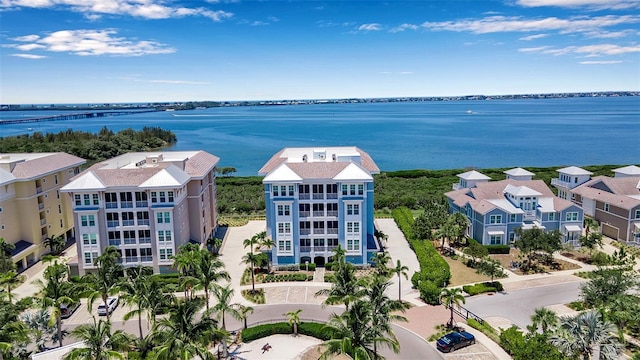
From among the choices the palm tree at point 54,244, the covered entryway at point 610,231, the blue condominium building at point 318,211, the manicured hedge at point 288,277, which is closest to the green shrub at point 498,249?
the blue condominium building at point 318,211

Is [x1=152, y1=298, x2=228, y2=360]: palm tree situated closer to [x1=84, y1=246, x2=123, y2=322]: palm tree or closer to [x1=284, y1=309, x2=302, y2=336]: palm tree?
[x1=284, y1=309, x2=302, y2=336]: palm tree

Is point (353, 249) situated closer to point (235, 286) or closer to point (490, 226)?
point (235, 286)

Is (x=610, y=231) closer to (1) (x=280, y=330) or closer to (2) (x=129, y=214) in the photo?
(1) (x=280, y=330)

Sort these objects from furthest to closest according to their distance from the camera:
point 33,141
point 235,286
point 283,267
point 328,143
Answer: point 328,143
point 33,141
point 283,267
point 235,286

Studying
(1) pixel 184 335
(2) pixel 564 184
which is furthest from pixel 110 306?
(2) pixel 564 184

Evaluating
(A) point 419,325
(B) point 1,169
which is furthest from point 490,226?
(B) point 1,169

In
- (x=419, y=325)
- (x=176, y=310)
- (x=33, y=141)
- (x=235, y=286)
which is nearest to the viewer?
(x=176, y=310)
